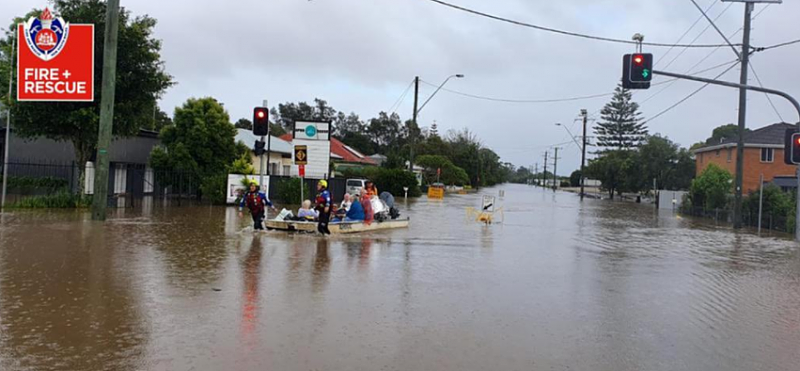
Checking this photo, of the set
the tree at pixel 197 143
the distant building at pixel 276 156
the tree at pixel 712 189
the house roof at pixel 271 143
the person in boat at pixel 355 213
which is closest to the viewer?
the person in boat at pixel 355 213

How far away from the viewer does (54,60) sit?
57.8 feet

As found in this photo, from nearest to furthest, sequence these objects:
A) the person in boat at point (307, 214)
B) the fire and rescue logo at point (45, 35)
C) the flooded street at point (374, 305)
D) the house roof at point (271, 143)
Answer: the flooded street at point (374, 305)
the person in boat at point (307, 214)
the fire and rescue logo at point (45, 35)
the house roof at point (271, 143)

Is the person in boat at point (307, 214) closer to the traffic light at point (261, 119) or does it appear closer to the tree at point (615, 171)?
the traffic light at point (261, 119)

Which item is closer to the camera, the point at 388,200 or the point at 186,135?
the point at 388,200

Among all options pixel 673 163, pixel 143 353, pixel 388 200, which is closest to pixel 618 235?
pixel 388 200

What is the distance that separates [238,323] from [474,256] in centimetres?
739

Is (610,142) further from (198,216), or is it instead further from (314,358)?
(314,358)

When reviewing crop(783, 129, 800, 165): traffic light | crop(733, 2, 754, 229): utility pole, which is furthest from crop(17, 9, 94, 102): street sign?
crop(733, 2, 754, 229): utility pole

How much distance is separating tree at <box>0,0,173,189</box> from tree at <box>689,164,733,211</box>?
26.9 meters

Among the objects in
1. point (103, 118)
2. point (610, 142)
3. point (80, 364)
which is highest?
point (610, 142)

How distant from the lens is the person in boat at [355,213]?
58.1 ft

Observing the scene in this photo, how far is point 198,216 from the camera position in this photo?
2181 centimetres

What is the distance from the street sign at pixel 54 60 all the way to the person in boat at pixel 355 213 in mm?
7731

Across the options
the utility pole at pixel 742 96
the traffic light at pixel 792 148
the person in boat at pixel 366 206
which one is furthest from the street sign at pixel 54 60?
the utility pole at pixel 742 96
